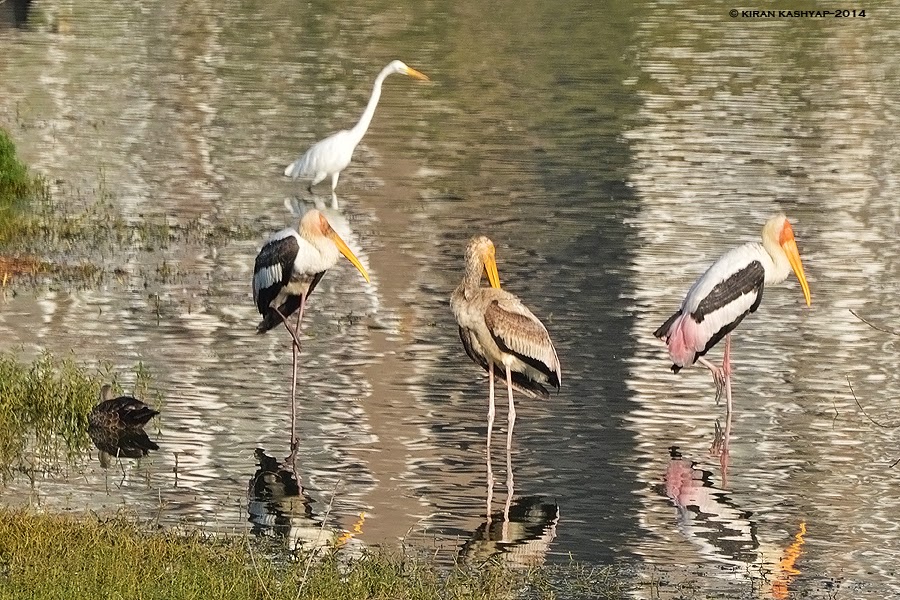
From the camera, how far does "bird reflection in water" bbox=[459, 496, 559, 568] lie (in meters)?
8.72

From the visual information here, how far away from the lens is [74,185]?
20438 millimetres

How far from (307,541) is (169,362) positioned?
386 centimetres

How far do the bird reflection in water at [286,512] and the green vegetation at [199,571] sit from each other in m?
0.27

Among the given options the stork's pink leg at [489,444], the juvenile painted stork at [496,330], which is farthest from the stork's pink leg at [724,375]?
the stork's pink leg at [489,444]

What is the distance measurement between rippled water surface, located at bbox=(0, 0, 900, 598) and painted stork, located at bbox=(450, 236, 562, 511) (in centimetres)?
44

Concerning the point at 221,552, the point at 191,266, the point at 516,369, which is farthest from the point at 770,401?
the point at 191,266

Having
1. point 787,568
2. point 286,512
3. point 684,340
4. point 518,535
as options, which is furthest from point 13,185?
point 787,568

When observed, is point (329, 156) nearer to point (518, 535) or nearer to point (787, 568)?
point (518, 535)

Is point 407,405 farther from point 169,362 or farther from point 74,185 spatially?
point 74,185

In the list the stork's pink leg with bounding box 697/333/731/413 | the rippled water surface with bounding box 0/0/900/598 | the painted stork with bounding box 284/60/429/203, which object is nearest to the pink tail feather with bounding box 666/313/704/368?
the stork's pink leg with bounding box 697/333/731/413

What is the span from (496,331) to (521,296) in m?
4.38

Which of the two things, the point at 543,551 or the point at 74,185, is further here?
the point at 74,185

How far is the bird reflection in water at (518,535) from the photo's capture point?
28.6 feet

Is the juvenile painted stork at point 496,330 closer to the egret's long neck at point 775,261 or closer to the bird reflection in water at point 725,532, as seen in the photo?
the bird reflection in water at point 725,532
